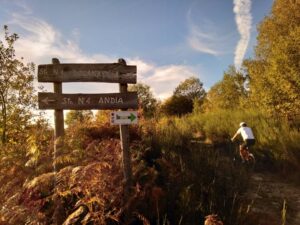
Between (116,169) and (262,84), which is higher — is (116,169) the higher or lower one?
the lower one

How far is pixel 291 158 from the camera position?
→ 8.91 metres

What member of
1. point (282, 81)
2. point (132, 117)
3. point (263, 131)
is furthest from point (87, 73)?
point (282, 81)

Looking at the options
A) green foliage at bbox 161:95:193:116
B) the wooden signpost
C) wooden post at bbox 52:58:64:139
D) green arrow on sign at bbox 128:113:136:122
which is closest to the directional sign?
green arrow on sign at bbox 128:113:136:122

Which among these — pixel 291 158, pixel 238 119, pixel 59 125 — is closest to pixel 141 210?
pixel 59 125

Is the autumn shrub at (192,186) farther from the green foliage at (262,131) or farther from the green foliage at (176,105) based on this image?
the green foliage at (176,105)

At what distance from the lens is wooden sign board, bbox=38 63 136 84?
561cm

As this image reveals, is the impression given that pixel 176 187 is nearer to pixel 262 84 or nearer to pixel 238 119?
pixel 238 119

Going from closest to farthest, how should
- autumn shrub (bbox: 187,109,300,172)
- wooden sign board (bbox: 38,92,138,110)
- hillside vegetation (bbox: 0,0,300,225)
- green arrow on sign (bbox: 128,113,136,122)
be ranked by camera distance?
hillside vegetation (bbox: 0,0,300,225) < wooden sign board (bbox: 38,92,138,110) < green arrow on sign (bbox: 128,113,136,122) < autumn shrub (bbox: 187,109,300,172)

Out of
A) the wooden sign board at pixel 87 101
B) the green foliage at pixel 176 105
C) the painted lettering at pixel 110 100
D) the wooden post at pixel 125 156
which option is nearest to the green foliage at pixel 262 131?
the wooden post at pixel 125 156

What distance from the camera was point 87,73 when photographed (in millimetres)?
5727

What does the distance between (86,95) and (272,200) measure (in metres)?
4.47

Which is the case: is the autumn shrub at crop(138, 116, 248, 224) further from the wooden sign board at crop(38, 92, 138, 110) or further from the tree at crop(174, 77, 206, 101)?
the tree at crop(174, 77, 206, 101)

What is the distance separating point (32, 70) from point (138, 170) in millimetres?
9200

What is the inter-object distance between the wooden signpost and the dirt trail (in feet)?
8.45
